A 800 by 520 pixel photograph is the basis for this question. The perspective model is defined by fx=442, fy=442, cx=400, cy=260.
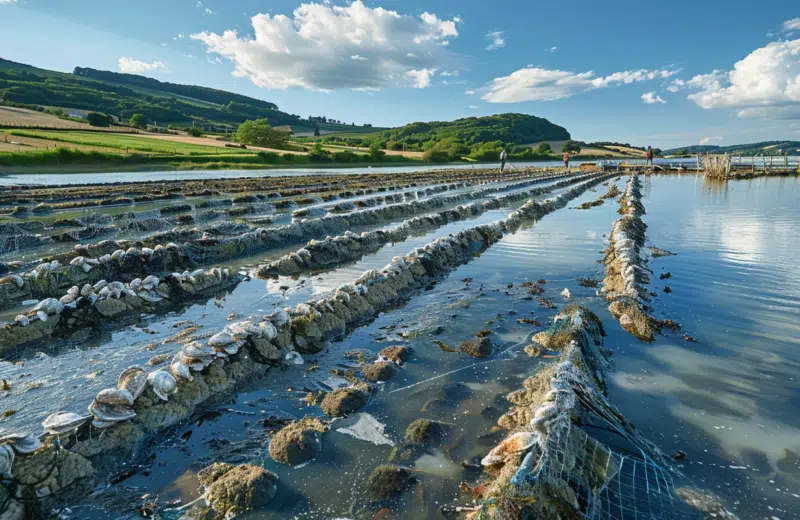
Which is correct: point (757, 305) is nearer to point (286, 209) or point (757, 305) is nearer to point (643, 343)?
point (643, 343)

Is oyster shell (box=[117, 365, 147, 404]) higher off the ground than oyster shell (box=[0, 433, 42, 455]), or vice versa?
oyster shell (box=[117, 365, 147, 404])

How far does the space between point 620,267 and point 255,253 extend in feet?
32.1

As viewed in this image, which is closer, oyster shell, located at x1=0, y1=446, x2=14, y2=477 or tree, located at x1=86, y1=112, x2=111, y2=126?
oyster shell, located at x1=0, y1=446, x2=14, y2=477

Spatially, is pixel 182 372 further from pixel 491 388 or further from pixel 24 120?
pixel 24 120

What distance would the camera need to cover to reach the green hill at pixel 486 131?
536ft

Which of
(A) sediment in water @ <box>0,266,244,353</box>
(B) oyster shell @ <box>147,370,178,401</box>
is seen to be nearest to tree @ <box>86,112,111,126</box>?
(A) sediment in water @ <box>0,266,244,353</box>

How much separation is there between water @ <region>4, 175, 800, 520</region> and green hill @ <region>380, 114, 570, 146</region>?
5995 inches

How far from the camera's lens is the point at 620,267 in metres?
9.86

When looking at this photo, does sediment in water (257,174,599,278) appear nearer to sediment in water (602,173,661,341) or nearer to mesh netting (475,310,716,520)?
sediment in water (602,173,661,341)

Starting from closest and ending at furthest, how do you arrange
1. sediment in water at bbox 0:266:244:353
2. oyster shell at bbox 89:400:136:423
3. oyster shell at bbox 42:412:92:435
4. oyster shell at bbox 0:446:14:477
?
oyster shell at bbox 0:446:14:477 → oyster shell at bbox 42:412:92:435 → oyster shell at bbox 89:400:136:423 → sediment in water at bbox 0:266:244:353

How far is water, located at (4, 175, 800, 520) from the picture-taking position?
11.9ft

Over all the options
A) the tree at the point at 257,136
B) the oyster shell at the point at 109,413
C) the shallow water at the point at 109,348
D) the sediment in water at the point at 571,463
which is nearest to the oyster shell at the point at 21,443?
the oyster shell at the point at 109,413

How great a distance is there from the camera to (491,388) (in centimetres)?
517

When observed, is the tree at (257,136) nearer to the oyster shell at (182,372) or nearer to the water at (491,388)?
the water at (491,388)
